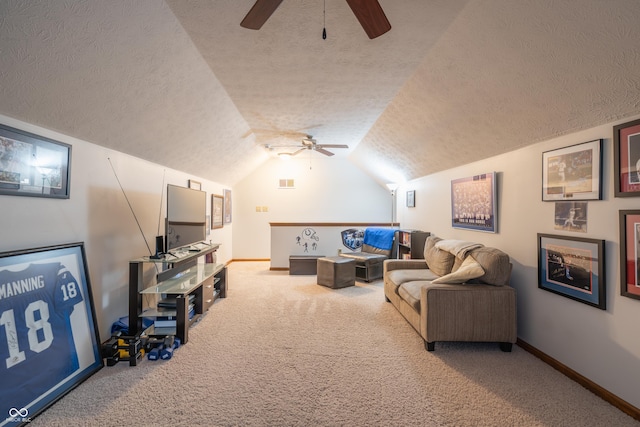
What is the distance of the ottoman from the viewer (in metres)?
4.92

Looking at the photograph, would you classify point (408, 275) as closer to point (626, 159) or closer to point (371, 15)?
point (626, 159)

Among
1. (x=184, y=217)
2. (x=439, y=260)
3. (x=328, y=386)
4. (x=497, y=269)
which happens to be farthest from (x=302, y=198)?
(x=328, y=386)

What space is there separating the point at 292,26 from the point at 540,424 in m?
3.23

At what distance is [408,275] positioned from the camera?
3.75m

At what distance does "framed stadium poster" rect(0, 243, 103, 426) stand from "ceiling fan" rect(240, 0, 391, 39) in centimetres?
217

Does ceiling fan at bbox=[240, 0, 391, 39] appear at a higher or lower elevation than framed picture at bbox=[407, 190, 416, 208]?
higher

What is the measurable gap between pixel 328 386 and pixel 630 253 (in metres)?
2.28

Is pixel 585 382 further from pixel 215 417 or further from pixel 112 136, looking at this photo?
pixel 112 136

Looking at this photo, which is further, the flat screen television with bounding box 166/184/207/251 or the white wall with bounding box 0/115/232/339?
the flat screen television with bounding box 166/184/207/251

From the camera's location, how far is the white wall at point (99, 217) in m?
2.04

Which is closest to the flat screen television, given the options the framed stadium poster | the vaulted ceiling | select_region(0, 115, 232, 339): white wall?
select_region(0, 115, 232, 339): white wall

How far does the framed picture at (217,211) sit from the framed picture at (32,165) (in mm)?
3600

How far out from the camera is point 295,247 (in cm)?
640

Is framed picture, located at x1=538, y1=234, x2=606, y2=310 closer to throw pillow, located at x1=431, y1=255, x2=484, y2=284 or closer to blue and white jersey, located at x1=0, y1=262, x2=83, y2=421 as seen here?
throw pillow, located at x1=431, y1=255, x2=484, y2=284
